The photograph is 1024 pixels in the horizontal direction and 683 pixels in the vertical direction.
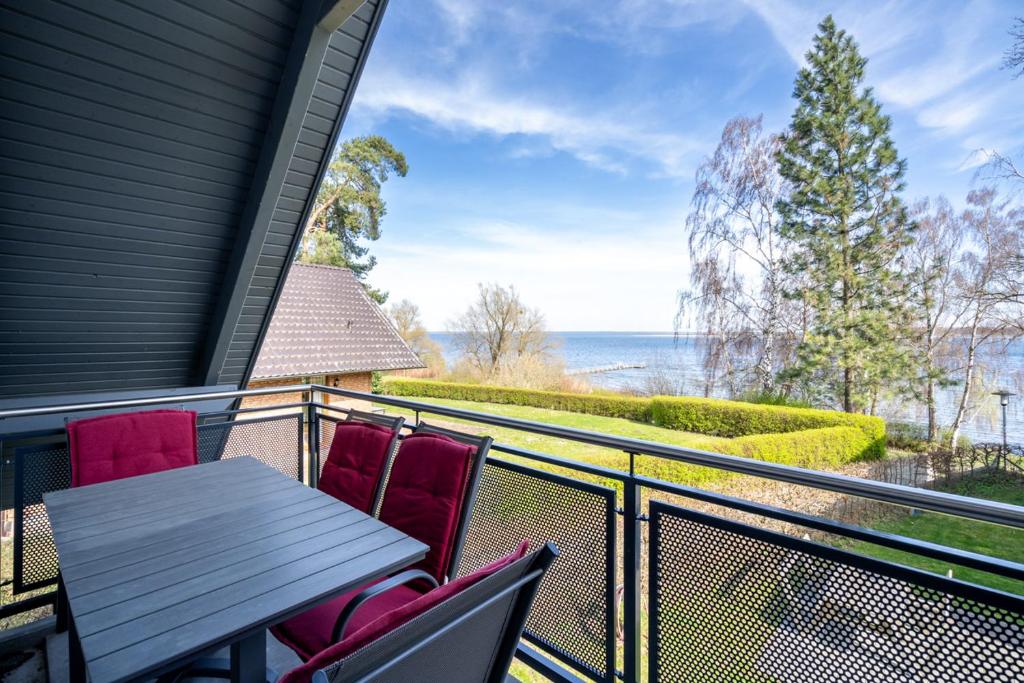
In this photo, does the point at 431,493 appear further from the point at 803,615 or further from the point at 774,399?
the point at 774,399

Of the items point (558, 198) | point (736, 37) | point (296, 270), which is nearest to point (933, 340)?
point (736, 37)

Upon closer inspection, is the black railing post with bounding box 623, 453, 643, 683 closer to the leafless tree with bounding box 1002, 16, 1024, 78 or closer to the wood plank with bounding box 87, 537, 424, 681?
the wood plank with bounding box 87, 537, 424, 681

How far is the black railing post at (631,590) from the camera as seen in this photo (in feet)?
5.37

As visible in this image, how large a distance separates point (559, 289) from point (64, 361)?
3168 cm

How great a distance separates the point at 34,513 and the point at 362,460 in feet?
5.90

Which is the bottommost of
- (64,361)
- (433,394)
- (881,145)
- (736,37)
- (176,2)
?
(433,394)

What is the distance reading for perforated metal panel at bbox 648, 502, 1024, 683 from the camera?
1048 mm

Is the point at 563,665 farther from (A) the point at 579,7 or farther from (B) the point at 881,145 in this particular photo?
(A) the point at 579,7

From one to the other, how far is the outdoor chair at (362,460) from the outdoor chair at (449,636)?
4.31 feet

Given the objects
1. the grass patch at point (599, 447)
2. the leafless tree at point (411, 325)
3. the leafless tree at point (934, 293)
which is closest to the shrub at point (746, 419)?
the grass patch at point (599, 447)

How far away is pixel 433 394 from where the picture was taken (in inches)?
778

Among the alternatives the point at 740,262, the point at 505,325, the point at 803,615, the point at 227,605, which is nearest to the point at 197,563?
the point at 227,605

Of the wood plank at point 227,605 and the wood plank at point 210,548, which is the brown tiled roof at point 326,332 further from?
the wood plank at point 227,605

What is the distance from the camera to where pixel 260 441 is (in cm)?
355
